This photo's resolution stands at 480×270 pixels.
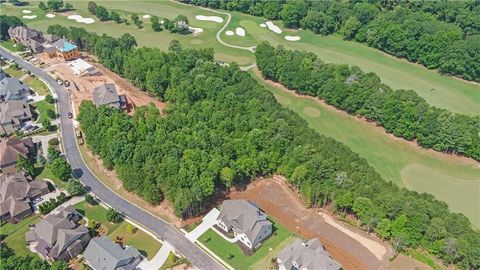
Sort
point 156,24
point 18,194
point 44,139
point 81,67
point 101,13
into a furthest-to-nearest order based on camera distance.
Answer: point 101,13 < point 156,24 < point 81,67 < point 44,139 < point 18,194

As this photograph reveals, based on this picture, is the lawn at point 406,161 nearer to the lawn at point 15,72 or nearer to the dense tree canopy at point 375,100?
the dense tree canopy at point 375,100

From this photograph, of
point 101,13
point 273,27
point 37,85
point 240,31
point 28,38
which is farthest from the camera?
point 101,13

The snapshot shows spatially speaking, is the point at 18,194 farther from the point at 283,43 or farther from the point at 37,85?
the point at 283,43

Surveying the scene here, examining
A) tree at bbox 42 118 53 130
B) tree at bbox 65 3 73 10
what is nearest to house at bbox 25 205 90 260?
tree at bbox 42 118 53 130

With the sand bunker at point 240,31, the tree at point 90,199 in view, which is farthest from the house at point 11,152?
the sand bunker at point 240,31

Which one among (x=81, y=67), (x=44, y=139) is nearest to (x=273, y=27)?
(x=81, y=67)

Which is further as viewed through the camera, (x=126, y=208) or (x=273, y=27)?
(x=273, y=27)

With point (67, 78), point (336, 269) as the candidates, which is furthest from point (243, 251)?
point (67, 78)

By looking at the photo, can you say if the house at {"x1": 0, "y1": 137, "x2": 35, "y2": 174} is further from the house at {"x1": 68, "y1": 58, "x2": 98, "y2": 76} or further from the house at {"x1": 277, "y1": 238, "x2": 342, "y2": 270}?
the house at {"x1": 277, "y1": 238, "x2": 342, "y2": 270}
